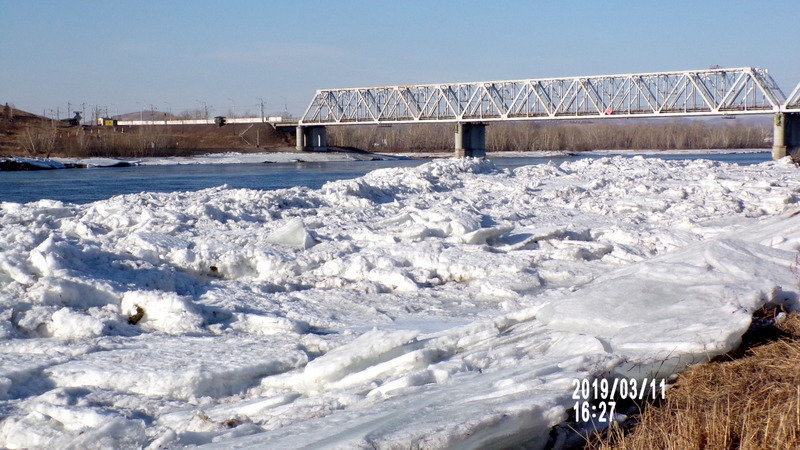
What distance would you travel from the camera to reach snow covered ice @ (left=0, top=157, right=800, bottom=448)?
15.8 ft

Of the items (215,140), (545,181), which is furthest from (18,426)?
(215,140)

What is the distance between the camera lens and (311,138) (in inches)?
3219

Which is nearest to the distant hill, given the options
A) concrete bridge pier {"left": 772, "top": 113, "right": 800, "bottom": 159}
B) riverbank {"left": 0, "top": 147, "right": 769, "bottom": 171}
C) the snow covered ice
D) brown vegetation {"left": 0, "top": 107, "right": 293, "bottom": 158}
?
brown vegetation {"left": 0, "top": 107, "right": 293, "bottom": 158}

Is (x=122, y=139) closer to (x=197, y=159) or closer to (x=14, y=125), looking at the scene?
(x=197, y=159)

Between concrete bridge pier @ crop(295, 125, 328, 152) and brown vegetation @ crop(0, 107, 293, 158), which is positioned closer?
brown vegetation @ crop(0, 107, 293, 158)

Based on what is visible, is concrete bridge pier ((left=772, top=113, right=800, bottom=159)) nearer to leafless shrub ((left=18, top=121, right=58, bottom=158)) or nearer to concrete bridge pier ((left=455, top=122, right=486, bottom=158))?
concrete bridge pier ((left=455, top=122, right=486, bottom=158))

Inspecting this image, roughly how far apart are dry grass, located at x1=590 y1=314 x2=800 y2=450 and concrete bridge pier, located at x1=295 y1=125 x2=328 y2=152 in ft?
251

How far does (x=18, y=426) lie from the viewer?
5074 mm

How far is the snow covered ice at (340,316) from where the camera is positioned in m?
4.80

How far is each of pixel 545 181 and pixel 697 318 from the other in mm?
15112

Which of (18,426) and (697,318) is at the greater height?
(697,318)

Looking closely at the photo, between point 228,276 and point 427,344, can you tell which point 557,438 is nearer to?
point 427,344

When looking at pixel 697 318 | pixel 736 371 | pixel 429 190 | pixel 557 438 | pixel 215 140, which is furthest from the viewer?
pixel 215 140

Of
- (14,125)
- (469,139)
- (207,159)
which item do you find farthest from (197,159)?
(14,125)
